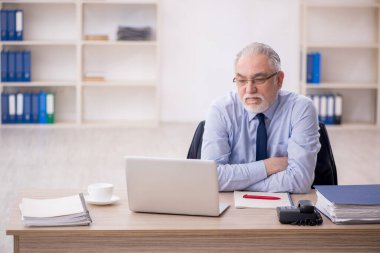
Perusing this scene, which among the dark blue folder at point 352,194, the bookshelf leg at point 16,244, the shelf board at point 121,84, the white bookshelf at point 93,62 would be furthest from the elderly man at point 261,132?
the white bookshelf at point 93,62

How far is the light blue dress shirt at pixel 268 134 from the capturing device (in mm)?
3244

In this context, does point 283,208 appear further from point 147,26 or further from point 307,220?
point 147,26

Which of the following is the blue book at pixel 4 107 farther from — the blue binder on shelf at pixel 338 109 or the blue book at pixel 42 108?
the blue binder on shelf at pixel 338 109

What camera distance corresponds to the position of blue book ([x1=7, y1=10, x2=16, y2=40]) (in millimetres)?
8406

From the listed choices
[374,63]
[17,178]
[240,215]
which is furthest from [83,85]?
[240,215]

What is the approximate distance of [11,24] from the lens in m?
8.43

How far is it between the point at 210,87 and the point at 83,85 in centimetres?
147

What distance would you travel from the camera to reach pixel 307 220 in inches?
101

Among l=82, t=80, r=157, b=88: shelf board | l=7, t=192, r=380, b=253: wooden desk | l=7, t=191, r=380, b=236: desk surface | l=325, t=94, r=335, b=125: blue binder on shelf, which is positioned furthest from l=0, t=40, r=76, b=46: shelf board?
l=7, t=192, r=380, b=253: wooden desk

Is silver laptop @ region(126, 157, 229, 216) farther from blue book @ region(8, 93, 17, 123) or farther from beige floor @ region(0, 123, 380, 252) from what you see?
blue book @ region(8, 93, 17, 123)

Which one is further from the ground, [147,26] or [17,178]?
[147,26]

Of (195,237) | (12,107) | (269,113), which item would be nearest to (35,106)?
(12,107)

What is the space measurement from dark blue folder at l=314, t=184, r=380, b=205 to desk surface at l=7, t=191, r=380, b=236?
79 mm

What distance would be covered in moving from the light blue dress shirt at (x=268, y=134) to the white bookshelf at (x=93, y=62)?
5.17m
